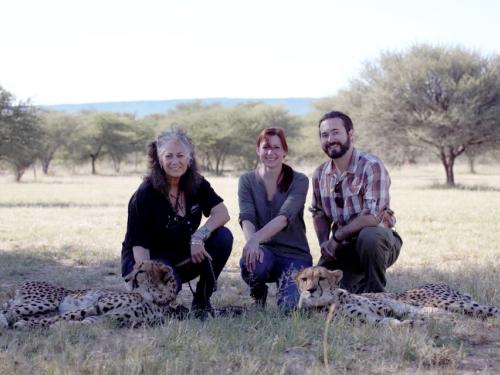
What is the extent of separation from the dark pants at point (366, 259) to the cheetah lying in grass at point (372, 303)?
37cm

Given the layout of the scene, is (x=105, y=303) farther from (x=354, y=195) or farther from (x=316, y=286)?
(x=354, y=195)

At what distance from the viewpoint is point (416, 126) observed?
77.7ft

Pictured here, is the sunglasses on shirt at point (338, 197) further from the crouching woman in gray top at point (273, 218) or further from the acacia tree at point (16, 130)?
the acacia tree at point (16, 130)

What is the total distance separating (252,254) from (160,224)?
0.64 meters

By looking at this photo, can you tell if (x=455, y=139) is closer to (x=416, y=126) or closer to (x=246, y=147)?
(x=416, y=126)

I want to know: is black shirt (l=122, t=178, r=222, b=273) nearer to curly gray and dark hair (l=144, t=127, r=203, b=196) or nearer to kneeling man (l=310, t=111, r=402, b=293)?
curly gray and dark hair (l=144, t=127, r=203, b=196)

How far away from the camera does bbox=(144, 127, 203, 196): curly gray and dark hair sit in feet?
14.3

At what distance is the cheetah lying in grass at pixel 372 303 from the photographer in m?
3.97

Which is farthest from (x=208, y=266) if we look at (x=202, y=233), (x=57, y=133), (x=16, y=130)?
(x=57, y=133)

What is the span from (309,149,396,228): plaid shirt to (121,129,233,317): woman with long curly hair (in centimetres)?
79

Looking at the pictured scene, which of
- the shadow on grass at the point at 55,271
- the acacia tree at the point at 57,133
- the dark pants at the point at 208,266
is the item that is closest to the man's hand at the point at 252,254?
the dark pants at the point at 208,266

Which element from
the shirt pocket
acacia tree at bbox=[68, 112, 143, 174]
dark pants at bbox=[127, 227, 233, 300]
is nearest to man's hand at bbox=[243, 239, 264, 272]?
dark pants at bbox=[127, 227, 233, 300]

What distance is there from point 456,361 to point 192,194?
208 cm

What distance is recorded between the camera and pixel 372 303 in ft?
13.4
